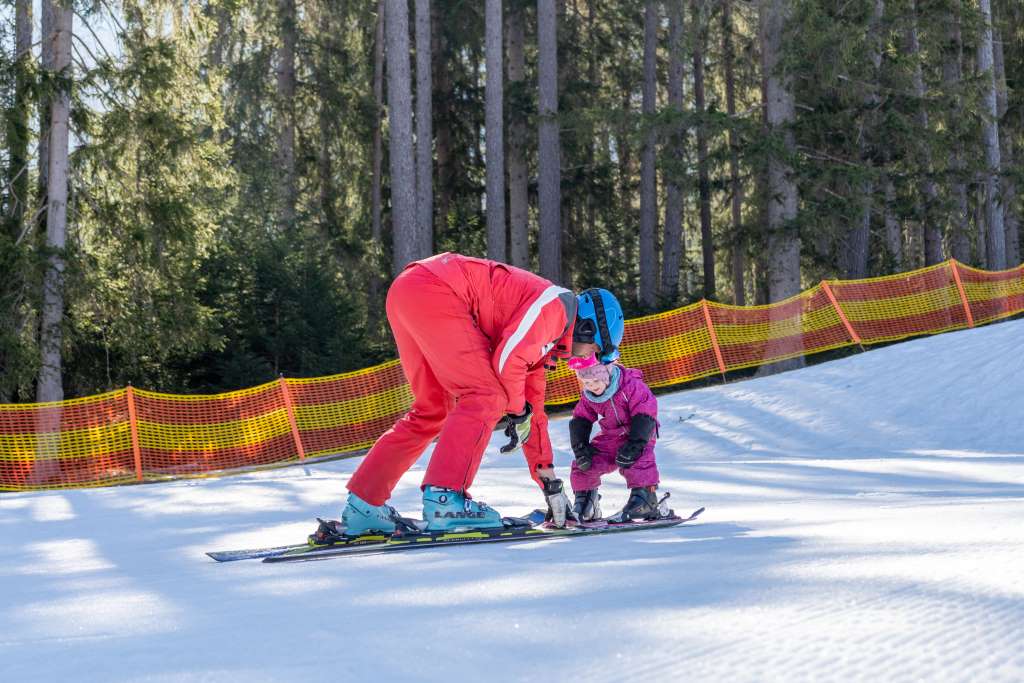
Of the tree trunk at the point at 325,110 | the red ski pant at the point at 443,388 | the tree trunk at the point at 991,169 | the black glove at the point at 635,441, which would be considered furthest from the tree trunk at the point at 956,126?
the red ski pant at the point at 443,388

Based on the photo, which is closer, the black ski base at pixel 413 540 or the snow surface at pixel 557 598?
the snow surface at pixel 557 598

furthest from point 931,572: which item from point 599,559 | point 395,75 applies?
point 395,75

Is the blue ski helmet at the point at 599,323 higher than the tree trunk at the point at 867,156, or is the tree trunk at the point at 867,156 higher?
the tree trunk at the point at 867,156

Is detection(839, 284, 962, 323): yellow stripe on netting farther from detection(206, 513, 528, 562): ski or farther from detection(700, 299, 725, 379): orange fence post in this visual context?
detection(206, 513, 528, 562): ski

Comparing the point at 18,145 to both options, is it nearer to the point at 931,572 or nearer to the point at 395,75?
the point at 395,75

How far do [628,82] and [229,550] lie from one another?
33.1 meters

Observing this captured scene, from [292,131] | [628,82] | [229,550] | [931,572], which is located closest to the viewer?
[931,572]

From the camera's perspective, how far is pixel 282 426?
623 inches

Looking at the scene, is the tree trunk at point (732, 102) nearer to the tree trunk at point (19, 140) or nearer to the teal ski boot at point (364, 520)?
the tree trunk at point (19, 140)

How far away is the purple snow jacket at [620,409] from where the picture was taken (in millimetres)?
6055

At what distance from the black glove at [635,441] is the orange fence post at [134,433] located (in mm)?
9961

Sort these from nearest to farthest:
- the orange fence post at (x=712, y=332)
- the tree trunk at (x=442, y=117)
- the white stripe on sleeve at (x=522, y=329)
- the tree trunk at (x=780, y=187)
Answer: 1. the white stripe on sleeve at (x=522, y=329)
2. the orange fence post at (x=712, y=332)
3. the tree trunk at (x=780, y=187)
4. the tree trunk at (x=442, y=117)

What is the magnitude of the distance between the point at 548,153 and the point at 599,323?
2094 centimetres

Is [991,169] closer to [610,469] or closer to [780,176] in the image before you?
[780,176]
